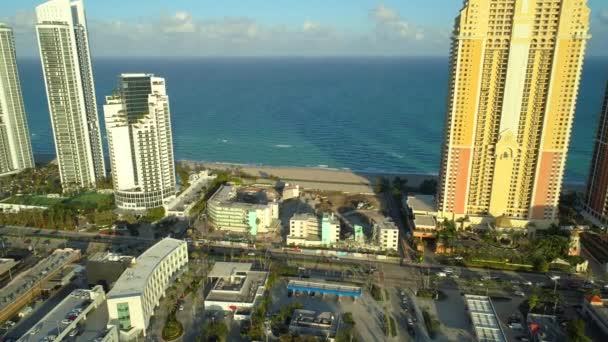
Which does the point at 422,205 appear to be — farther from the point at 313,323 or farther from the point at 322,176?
the point at 313,323

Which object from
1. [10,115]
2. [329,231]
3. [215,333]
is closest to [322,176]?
[329,231]

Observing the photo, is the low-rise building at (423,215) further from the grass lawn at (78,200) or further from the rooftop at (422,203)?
the grass lawn at (78,200)

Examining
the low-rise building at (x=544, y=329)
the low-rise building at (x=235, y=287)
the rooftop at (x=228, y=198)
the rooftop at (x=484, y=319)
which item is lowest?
the low-rise building at (x=544, y=329)

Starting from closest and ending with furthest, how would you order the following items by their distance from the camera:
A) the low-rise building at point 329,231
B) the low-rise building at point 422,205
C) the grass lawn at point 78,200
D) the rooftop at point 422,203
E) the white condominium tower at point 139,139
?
the low-rise building at point 329,231, the low-rise building at point 422,205, the rooftop at point 422,203, the white condominium tower at point 139,139, the grass lawn at point 78,200

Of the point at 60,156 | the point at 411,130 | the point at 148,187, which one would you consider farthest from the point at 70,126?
the point at 411,130

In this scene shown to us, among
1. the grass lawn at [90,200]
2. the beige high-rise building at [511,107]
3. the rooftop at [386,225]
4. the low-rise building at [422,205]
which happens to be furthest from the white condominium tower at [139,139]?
the beige high-rise building at [511,107]

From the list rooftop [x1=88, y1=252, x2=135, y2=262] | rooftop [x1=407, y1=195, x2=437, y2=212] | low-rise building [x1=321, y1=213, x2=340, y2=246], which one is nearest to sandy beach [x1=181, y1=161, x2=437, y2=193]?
rooftop [x1=407, y1=195, x2=437, y2=212]

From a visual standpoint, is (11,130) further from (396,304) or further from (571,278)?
(571,278)

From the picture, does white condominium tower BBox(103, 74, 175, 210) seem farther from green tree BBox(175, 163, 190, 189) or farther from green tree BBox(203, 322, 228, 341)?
green tree BBox(203, 322, 228, 341)
